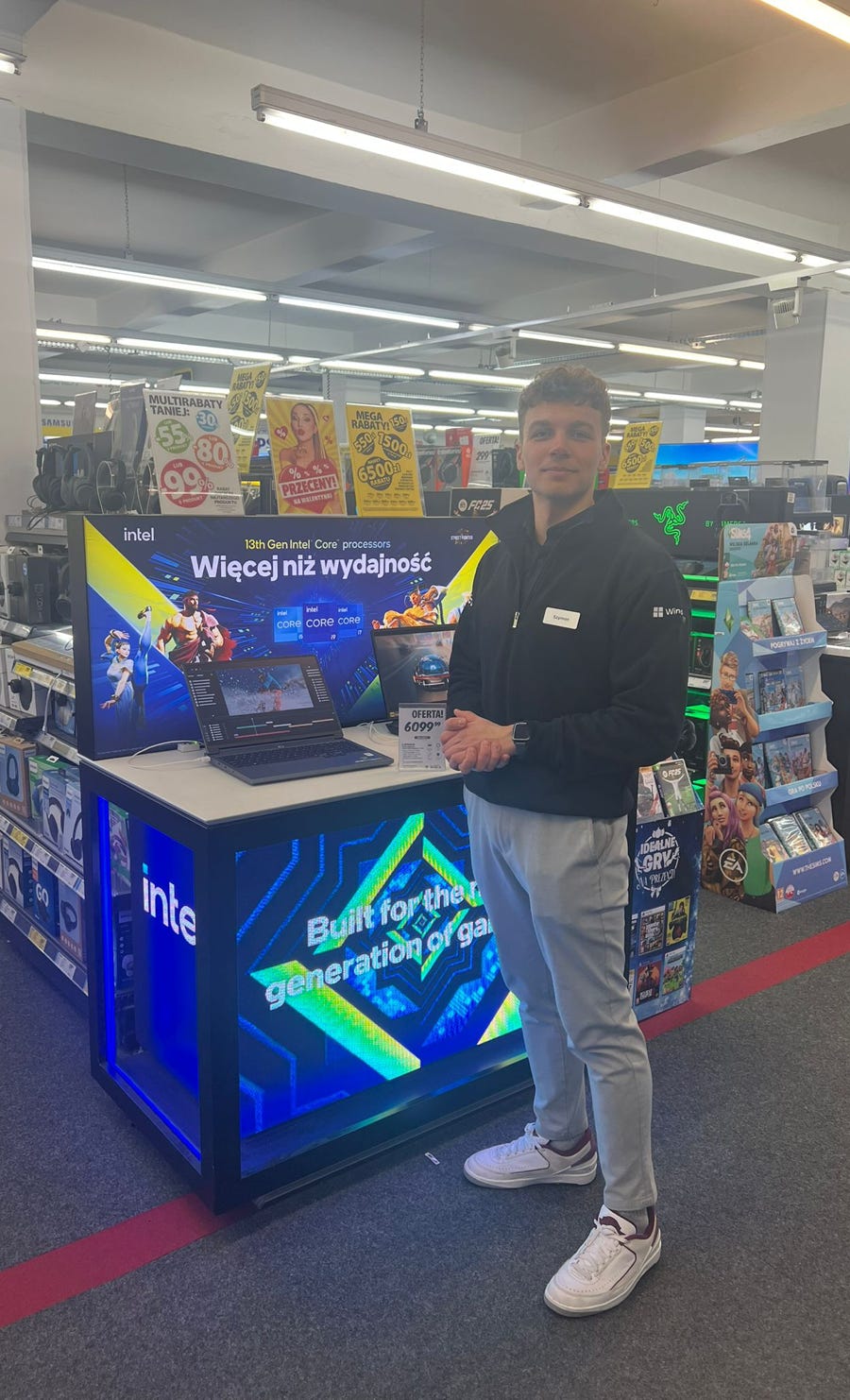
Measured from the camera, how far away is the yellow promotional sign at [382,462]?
9.86ft

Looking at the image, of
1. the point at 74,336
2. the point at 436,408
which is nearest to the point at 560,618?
the point at 74,336

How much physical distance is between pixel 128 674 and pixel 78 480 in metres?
0.99

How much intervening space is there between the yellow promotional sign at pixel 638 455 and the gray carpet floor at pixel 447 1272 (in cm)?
376

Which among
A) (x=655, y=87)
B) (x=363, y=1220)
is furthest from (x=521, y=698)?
(x=655, y=87)

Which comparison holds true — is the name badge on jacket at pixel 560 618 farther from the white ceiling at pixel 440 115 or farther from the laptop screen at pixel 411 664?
the white ceiling at pixel 440 115

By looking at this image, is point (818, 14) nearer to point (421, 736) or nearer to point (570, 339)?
point (421, 736)

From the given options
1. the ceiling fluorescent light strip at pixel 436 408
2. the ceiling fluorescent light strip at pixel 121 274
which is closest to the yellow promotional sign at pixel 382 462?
the ceiling fluorescent light strip at pixel 121 274

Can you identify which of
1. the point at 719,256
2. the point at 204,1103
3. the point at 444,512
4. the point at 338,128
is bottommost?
the point at 204,1103

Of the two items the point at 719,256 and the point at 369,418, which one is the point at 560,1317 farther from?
the point at 719,256

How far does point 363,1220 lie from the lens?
2.17m

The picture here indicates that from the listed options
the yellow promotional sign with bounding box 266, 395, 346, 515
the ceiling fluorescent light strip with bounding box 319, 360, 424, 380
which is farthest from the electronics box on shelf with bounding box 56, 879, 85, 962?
the ceiling fluorescent light strip with bounding box 319, 360, 424, 380

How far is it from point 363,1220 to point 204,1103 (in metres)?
0.45

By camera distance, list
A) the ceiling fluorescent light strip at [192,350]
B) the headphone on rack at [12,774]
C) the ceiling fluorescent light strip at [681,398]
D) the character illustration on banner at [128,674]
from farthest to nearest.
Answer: the ceiling fluorescent light strip at [681,398], the ceiling fluorescent light strip at [192,350], the headphone on rack at [12,774], the character illustration on banner at [128,674]

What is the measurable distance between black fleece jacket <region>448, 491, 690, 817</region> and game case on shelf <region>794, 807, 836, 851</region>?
2506 mm
